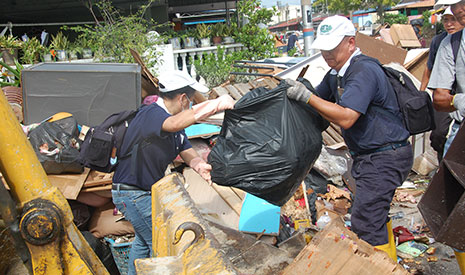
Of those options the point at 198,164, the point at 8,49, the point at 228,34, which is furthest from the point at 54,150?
the point at 228,34

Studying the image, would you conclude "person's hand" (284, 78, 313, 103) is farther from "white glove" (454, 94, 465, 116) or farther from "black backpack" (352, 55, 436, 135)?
"white glove" (454, 94, 465, 116)

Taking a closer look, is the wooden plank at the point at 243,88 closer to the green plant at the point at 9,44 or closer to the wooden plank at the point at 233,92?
the wooden plank at the point at 233,92

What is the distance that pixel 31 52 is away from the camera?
741 centimetres

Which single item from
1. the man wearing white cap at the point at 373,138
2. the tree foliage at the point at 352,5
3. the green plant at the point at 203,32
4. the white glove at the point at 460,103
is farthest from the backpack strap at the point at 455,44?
the tree foliage at the point at 352,5

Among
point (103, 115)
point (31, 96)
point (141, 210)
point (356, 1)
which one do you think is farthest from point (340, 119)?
point (356, 1)

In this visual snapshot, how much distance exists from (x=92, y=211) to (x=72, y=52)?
479 centimetres

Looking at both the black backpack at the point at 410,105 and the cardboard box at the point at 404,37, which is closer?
the black backpack at the point at 410,105

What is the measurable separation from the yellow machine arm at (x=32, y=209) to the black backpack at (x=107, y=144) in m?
1.39

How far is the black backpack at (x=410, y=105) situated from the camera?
103 inches

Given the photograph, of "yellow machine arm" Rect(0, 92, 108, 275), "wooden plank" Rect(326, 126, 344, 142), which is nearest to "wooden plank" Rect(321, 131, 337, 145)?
"wooden plank" Rect(326, 126, 344, 142)

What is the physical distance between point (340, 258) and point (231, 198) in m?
2.43

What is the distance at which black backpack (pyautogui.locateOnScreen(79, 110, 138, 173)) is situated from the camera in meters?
2.96

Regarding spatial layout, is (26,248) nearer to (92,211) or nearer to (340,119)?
(340,119)

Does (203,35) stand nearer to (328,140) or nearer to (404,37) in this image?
(328,140)
